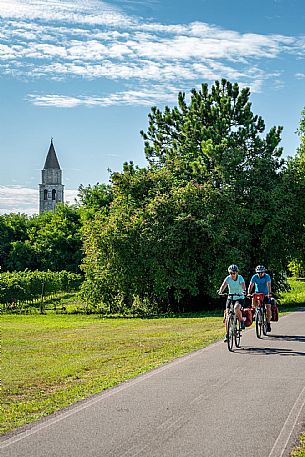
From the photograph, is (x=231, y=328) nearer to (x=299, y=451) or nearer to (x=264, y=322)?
(x=264, y=322)

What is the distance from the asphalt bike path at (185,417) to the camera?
7.69 m

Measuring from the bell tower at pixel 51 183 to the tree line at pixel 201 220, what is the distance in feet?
417

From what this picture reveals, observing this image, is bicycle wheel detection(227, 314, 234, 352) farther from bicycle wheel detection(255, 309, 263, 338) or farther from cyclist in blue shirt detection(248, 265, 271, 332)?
cyclist in blue shirt detection(248, 265, 271, 332)

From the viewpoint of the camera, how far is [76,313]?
37375 millimetres

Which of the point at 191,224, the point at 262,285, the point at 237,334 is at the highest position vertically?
the point at 191,224

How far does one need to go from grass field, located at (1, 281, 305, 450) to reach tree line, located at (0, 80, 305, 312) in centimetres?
968

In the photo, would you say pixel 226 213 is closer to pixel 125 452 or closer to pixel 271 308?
pixel 271 308

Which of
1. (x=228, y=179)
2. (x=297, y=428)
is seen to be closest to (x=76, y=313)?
(x=228, y=179)

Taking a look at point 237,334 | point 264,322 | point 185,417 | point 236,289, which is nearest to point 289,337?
point 264,322

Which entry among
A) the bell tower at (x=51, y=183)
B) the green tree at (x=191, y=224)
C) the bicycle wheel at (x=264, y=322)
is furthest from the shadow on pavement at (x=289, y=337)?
the bell tower at (x=51, y=183)

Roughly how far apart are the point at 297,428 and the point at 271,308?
11.0m

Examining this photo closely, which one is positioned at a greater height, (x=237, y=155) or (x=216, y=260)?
(x=237, y=155)

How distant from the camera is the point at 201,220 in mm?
34812

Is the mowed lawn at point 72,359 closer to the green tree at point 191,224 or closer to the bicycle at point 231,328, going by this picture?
the bicycle at point 231,328
